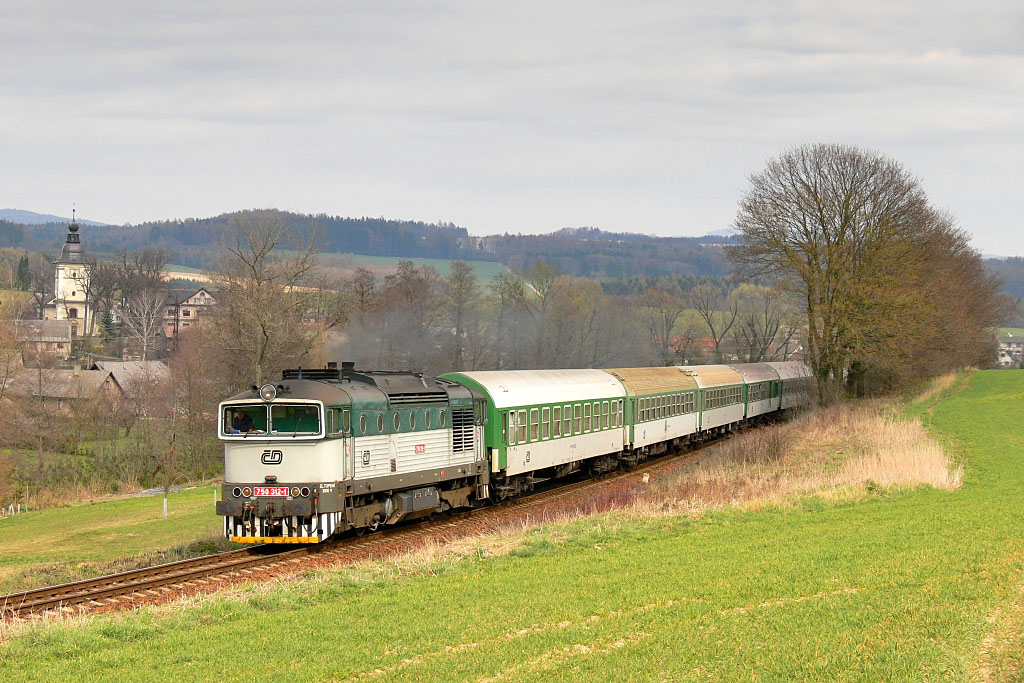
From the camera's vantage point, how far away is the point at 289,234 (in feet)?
195

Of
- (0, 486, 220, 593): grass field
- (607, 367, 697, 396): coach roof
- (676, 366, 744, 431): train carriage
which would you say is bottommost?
(0, 486, 220, 593): grass field

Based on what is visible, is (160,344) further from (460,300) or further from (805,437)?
(805,437)

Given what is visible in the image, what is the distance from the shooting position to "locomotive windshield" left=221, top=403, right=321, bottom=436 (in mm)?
19391

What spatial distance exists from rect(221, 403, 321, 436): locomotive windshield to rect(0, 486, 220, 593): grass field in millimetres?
4379

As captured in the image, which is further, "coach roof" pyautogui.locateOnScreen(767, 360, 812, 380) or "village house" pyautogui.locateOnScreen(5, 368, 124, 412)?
"coach roof" pyautogui.locateOnScreen(767, 360, 812, 380)

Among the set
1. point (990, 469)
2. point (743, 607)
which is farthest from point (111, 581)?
point (990, 469)

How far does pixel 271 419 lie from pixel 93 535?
13.7 meters

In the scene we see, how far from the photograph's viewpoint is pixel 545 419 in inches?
1147

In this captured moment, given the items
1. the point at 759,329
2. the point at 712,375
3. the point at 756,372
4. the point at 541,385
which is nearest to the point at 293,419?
the point at 541,385

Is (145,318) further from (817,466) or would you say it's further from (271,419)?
(271,419)

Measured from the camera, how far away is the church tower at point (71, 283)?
522 feet

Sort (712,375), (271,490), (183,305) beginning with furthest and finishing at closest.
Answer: (183,305)
(712,375)
(271,490)

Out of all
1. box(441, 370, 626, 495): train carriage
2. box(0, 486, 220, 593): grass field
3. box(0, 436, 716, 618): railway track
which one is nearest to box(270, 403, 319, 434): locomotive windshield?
box(0, 436, 716, 618): railway track

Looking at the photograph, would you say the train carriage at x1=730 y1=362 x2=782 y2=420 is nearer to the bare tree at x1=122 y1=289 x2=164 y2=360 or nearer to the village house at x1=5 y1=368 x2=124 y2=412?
the village house at x1=5 y1=368 x2=124 y2=412
